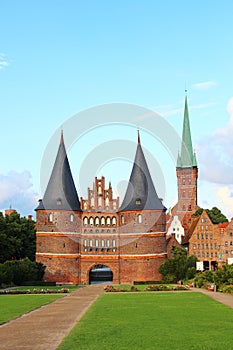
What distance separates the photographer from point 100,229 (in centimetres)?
6581

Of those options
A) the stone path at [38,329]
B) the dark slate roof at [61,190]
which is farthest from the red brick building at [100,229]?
the stone path at [38,329]

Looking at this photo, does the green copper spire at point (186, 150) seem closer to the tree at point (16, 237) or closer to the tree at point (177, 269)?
the tree at point (16, 237)

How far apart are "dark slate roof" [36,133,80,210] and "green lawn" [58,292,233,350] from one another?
132 ft

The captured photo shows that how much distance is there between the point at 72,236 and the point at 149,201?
10.7 metres

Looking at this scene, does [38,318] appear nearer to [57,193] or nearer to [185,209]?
[57,193]

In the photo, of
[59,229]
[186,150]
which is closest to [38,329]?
[59,229]

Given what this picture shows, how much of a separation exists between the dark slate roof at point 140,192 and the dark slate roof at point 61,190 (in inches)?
261

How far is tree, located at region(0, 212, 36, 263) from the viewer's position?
67.3 meters

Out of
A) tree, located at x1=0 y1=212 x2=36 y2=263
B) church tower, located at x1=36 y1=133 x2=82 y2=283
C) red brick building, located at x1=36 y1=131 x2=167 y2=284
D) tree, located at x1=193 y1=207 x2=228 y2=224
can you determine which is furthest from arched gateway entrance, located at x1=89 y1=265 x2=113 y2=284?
tree, located at x1=193 y1=207 x2=228 y2=224

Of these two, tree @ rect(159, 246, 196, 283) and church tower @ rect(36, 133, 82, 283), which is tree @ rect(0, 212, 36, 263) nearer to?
church tower @ rect(36, 133, 82, 283)

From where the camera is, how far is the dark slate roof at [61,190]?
6362cm

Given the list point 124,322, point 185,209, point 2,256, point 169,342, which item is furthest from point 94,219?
point 185,209

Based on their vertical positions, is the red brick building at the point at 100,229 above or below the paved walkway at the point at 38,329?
above

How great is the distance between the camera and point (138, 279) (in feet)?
206
